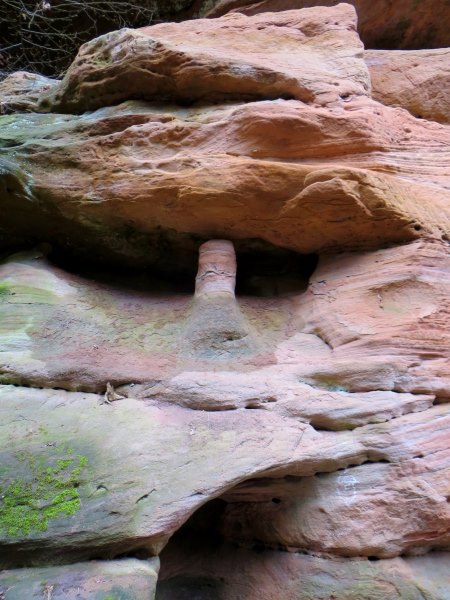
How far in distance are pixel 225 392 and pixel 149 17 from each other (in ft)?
21.9

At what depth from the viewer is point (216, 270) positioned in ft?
12.4

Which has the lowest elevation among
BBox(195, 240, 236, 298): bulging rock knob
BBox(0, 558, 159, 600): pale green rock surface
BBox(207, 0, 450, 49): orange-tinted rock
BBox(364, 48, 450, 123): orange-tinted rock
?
BBox(0, 558, 159, 600): pale green rock surface

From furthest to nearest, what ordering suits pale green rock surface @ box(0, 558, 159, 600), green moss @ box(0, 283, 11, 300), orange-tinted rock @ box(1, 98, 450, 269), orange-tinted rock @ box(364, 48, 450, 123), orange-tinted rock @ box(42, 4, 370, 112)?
orange-tinted rock @ box(364, 48, 450, 123) < orange-tinted rock @ box(42, 4, 370, 112) < orange-tinted rock @ box(1, 98, 450, 269) < green moss @ box(0, 283, 11, 300) < pale green rock surface @ box(0, 558, 159, 600)

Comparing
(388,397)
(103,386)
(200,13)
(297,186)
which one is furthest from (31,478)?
(200,13)

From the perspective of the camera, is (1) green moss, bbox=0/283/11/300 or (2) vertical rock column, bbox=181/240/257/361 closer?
(2) vertical rock column, bbox=181/240/257/361

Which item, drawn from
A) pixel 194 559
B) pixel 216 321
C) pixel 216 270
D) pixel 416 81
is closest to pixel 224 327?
pixel 216 321

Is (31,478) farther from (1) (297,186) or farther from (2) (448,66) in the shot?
(2) (448,66)

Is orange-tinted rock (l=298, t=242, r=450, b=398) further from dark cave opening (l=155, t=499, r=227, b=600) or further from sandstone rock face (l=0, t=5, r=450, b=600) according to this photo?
dark cave opening (l=155, t=499, r=227, b=600)

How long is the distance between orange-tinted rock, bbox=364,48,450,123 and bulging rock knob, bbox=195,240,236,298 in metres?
2.99

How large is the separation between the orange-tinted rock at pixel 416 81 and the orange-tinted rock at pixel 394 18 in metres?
1.27

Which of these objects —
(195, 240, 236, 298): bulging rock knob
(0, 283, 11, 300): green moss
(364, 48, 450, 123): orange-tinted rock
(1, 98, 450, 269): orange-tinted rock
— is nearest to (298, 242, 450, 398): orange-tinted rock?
(1, 98, 450, 269): orange-tinted rock

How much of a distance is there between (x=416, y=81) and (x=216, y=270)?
143 inches

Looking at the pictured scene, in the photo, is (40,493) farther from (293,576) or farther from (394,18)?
(394,18)

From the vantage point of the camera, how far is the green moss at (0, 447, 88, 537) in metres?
2.20
